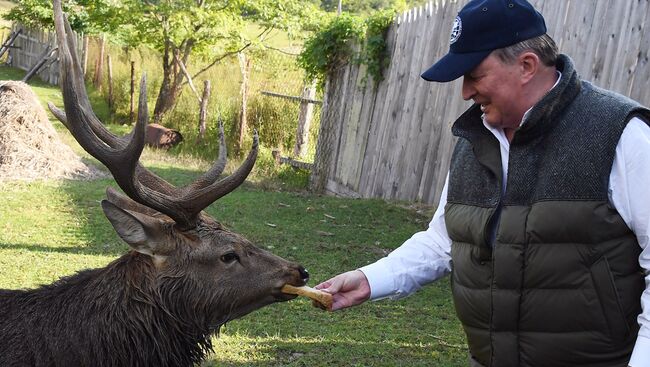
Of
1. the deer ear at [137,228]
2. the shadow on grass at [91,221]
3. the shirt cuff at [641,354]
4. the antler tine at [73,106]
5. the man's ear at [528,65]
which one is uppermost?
the man's ear at [528,65]

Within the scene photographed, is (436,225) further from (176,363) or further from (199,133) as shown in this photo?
(199,133)

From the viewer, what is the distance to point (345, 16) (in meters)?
15.0

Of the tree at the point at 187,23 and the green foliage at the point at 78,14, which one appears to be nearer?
the tree at the point at 187,23

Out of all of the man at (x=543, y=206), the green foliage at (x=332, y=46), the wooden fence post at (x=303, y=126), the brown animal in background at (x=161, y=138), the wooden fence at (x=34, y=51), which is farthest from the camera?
the wooden fence at (x=34, y=51)

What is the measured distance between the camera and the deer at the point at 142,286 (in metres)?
4.06

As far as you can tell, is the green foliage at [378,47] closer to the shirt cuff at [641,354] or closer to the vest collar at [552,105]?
the vest collar at [552,105]

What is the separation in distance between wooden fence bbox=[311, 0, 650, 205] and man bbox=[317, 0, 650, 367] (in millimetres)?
4644

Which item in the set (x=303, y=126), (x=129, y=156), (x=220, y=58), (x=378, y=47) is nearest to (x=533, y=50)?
(x=129, y=156)

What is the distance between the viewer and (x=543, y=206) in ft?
10.2

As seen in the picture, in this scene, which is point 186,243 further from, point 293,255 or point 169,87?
point 169,87

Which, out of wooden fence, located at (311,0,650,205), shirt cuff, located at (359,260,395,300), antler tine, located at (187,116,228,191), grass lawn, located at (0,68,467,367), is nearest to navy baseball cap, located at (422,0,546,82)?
shirt cuff, located at (359,260,395,300)

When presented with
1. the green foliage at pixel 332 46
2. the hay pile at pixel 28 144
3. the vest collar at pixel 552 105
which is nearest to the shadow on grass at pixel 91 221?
the hay pile at pixel 28 144

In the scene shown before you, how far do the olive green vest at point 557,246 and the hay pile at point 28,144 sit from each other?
11.7 m

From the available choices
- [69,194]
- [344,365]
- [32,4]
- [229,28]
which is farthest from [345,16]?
[32,4]
